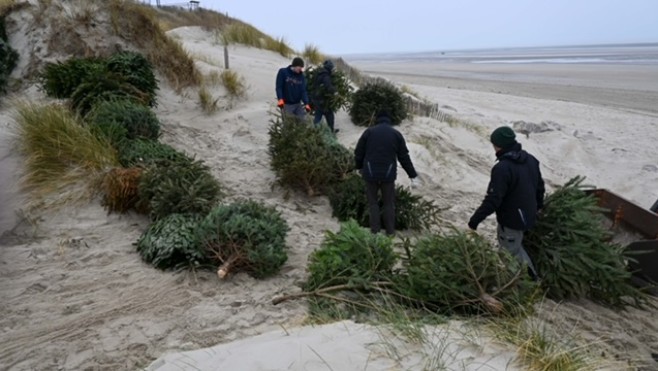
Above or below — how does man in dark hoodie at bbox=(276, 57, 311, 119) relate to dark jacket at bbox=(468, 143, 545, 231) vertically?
above

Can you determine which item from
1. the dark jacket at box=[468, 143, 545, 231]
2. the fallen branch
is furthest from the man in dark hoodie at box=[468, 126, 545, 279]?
the fallen branch

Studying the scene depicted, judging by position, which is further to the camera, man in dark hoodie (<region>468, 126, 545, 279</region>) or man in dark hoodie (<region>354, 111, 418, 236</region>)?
man in dark hoodie (<region>354, 111, 418, 236</region>)

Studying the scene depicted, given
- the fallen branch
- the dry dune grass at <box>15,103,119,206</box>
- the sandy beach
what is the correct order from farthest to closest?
1. the dry dune grass at <box>15,103,119,206</box>
2. the fallen branch
3. the sandy beach

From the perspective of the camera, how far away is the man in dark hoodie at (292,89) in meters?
9.68

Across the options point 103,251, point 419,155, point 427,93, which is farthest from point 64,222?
point 427,93

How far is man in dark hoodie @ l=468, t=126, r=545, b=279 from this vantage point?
5328 mm

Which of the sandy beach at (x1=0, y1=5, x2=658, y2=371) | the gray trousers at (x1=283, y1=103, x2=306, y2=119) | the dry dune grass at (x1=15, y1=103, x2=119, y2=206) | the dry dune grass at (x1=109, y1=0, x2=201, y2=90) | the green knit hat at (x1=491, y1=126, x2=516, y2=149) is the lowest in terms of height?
the sandy beach at (x1=0, y1=5, x2=658, y2=371)

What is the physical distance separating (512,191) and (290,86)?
5.41 m

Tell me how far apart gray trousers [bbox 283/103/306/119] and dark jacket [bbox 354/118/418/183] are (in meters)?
3.31

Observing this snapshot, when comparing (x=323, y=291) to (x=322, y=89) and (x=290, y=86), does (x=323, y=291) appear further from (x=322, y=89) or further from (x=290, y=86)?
(x=322, y=89)

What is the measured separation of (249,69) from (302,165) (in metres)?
8.41

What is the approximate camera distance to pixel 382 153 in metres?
6.66

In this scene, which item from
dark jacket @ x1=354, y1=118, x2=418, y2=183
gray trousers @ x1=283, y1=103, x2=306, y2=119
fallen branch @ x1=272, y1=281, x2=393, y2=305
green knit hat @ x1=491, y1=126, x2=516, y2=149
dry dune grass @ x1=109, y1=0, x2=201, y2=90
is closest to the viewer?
fallen branch @ x1=272, y1=281, x2=393, y2=305

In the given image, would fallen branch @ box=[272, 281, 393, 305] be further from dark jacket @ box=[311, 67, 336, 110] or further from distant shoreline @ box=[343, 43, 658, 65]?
distant shoreline @ box=[343, 43, 658, 65]
